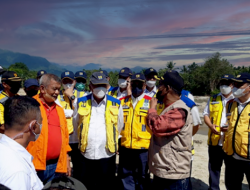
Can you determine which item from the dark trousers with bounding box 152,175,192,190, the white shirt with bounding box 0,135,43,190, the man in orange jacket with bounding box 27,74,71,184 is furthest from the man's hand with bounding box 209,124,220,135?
the white shirt with bounding box 0,135,43,190

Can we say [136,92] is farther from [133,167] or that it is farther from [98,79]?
[133,167]

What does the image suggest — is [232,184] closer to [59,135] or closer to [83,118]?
[83,118]

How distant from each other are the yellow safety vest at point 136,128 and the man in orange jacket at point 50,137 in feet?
4.11

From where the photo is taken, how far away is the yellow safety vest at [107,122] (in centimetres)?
349

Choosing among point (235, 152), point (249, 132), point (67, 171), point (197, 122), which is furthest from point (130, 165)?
point (249, 132)

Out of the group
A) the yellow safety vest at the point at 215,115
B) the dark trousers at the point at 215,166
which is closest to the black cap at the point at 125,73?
the yellow safety vest at the point at 215,115

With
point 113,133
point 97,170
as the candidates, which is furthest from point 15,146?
point 97,170

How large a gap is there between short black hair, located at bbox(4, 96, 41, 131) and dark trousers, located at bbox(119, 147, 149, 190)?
2624 mm

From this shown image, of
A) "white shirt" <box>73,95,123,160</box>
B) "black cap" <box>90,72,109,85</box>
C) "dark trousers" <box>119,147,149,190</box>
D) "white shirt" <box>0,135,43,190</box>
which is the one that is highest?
"black cap" <box>90,72,109,85</box>

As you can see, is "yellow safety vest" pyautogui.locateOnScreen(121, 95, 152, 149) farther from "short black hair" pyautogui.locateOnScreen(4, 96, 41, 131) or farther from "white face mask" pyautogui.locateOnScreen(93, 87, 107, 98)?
"short black hair" pyautogui.locateOnScreen(4, 96, 41, 131)

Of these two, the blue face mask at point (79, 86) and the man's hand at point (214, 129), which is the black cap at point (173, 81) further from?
the blue face mask at point (79, 86)

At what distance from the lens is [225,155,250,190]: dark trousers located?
3385 mm

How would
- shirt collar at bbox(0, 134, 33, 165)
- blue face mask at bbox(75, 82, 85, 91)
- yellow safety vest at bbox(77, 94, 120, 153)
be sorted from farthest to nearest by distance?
blue face mask at bbox(75, 82, 85, 91)
yellow safety vest at bbox(77, 94, 120, 153)
shirt collar at bbox(0, 134, 33, 165)

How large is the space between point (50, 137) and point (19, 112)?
53.5 inches
